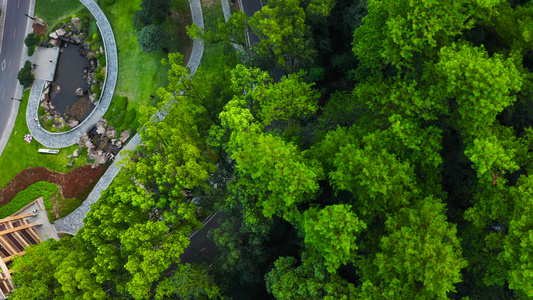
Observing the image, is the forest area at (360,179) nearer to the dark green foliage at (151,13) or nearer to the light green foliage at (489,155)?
the light green foliage at (489,155)

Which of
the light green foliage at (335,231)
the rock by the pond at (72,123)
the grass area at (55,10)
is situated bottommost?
the light green foliage at (335,231)

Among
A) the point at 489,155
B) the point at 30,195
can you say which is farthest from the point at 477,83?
the point at 30,195

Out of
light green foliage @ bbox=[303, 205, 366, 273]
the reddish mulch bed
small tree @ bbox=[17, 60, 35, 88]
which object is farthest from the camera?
small tree @ bbox=[17, 60, 35, 88]

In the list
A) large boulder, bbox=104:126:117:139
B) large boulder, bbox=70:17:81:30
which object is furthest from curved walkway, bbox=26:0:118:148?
large boulder, bbox=70:17:81:30

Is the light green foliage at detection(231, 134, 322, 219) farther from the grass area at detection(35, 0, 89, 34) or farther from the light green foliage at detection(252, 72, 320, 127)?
the grass area at detection(35, 0, 89, 34)

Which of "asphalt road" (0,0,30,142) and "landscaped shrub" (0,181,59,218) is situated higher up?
"asphalt road" (0,0,30,142)

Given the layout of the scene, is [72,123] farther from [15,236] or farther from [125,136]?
[15,236]

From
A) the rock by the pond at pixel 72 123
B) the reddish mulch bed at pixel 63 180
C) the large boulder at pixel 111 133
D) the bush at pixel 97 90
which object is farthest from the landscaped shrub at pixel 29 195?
the bush at pixel 97 90
